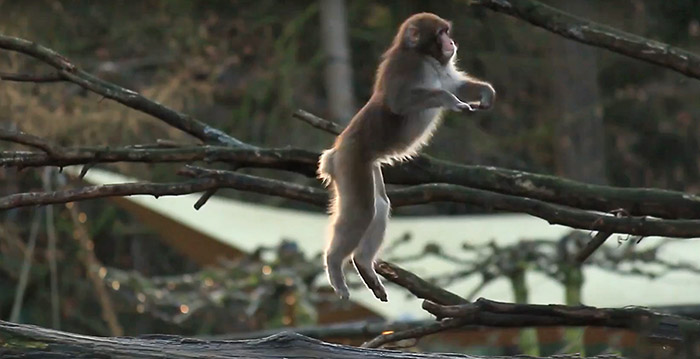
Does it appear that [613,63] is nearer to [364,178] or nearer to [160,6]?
[160,6]

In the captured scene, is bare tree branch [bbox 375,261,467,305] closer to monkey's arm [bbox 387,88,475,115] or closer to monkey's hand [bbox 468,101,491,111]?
monkey's arm [bbox 387,88,475,115]

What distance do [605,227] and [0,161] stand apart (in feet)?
5.88

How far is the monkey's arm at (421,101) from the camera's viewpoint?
13.3ft

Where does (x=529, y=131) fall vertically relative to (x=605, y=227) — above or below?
above

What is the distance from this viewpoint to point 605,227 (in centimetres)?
441

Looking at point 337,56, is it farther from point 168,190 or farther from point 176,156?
point 168,190

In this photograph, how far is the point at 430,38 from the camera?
14.3 feet

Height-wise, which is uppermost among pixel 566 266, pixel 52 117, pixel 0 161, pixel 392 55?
pixel 52 117

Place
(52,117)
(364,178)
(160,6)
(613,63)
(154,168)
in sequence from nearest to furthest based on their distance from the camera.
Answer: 1. (364,178)
2. (52,117)
3. (154,168)
4. (160,6)
5. (613,63)

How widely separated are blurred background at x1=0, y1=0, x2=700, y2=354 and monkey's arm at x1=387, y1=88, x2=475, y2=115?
9.96 m

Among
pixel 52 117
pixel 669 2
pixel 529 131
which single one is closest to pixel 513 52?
pixel 529 131

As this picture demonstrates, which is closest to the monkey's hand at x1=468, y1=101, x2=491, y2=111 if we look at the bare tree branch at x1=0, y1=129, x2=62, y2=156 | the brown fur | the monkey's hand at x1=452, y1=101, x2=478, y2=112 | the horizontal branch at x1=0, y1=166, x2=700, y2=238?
the monkey's hand at x1=452, y1=101, x2=478, y2=112

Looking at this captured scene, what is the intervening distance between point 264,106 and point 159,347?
706 inches

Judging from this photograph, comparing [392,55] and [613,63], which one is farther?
[613,63]
